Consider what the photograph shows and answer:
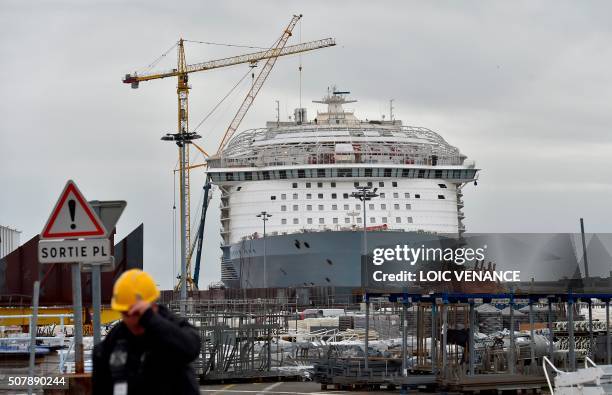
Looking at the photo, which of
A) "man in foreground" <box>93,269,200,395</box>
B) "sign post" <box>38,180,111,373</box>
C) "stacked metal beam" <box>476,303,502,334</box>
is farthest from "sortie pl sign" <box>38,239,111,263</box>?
"stacked metal beam" <box>476,303,502,334</box>

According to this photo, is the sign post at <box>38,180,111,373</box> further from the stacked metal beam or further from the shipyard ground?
the stacked metal beam

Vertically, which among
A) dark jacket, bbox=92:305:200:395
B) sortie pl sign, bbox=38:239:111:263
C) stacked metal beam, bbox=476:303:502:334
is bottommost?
stacked metal beam, bbox=476:303:502:334

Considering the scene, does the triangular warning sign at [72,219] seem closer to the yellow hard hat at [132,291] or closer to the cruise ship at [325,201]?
the yellow hard hat at [132,291]

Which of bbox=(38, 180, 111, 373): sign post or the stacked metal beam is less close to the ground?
bbox=(38, 180, 111, 373): sign post

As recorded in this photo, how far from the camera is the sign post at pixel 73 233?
9.95 meters

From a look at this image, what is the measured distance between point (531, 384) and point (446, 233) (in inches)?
2149

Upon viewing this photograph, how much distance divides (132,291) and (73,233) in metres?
5.01

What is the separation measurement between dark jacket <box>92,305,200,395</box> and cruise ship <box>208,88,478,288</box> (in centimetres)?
6604

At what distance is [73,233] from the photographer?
1002 cm

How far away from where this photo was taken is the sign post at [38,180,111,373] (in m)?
9.95

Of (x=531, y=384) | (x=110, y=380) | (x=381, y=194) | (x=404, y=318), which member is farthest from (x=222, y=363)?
(x=381, y=194)

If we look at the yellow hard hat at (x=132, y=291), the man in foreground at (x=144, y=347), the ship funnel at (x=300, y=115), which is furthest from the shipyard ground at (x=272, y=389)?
the ship funnel at (x=300, y=115)

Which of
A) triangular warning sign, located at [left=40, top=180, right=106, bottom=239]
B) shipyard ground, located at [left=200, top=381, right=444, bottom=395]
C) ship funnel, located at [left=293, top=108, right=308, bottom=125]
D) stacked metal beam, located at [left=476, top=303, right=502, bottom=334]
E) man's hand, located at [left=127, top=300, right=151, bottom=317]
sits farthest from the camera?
ship funnel, located at [left=293, top=108, right=308, bottom=125]

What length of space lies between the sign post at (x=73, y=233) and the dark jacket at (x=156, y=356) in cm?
461
